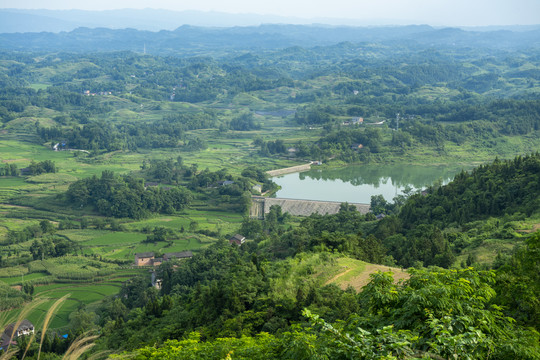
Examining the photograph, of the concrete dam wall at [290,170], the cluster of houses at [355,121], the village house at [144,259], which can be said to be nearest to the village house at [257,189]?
the concrete dam wall at [290,170]

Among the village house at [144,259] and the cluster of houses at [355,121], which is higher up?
the cluster of houses at [355,121]

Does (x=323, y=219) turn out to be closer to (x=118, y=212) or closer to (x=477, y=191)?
(x=477, y=191)

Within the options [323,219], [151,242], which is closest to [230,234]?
[151,242]

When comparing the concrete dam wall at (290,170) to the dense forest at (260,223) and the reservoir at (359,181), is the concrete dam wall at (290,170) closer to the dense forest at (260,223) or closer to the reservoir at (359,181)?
the reservoir at (359,181)

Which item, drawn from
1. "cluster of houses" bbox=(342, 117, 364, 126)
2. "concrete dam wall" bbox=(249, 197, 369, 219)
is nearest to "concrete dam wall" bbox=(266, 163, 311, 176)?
"concrete dam wall" bbox=(249, 197, 369, 219)

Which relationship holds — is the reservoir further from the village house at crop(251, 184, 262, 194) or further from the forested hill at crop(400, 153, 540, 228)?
the forested hill at crop(400, 153, 540, 228)

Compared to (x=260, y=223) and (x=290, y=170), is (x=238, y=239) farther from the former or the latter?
(x=290, y=170)
